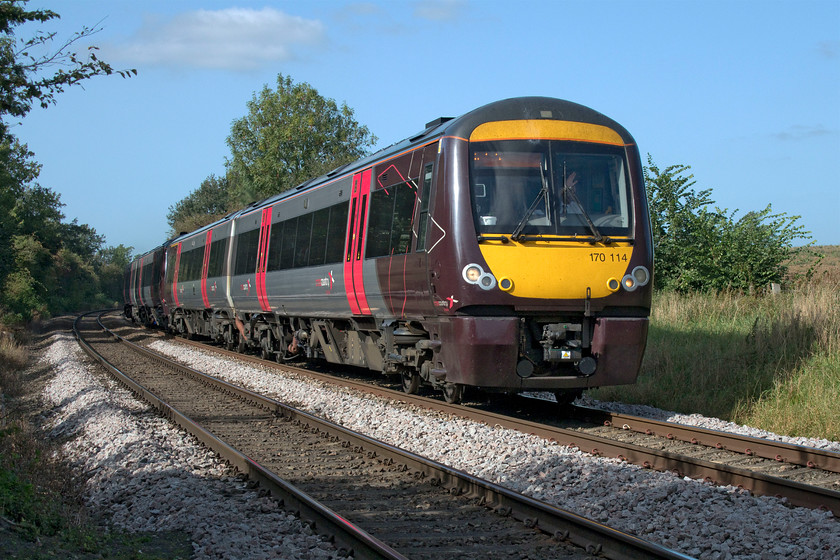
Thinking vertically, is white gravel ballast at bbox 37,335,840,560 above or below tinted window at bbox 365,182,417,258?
below

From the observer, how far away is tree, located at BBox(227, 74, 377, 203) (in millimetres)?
52562

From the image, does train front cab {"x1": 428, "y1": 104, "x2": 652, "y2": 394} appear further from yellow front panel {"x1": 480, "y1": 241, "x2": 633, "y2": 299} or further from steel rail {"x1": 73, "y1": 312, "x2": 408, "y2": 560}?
steel rail {"x1": 73, "y1": 312, "x2": 408, "y2": 560}

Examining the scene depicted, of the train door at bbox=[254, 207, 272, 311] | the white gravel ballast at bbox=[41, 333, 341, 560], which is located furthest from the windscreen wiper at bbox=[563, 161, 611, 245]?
the train door at bbox=[254, 207, 272, 311]

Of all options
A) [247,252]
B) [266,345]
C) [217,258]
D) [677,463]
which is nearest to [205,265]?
[217,258]

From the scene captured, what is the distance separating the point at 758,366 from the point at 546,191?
4.24 metres

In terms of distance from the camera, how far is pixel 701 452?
707 cm

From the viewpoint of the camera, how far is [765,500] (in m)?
5.28

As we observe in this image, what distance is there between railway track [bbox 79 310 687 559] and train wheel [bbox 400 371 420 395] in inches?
68.3

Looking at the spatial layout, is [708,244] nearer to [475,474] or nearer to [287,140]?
[475,474]

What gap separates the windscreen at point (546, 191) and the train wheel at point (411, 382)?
3.04m

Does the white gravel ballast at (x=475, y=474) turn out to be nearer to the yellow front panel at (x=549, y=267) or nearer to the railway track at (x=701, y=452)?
the railway track at (x=701, y=452)

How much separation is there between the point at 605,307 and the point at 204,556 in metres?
5.22

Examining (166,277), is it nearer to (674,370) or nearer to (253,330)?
(253,330)

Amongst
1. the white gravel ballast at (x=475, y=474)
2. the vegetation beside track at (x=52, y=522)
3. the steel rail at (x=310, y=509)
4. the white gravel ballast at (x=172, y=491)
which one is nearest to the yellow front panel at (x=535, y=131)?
the white gravel ballast at (x=475, y=474)
